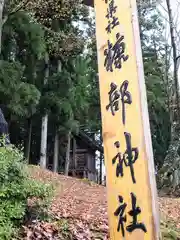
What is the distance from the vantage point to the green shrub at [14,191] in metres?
4.07

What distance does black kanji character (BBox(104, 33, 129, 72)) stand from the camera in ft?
9.20

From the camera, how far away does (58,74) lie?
16078 millimetres

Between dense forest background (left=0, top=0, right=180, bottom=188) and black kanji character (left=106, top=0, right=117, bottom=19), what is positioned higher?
dense forest background (left=0, top=0, right=180, bottom=188)

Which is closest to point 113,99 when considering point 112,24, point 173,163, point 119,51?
point 119,51

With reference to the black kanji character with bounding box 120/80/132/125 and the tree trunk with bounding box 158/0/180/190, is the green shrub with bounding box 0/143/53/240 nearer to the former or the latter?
the black kanji character with bounding box 120/80/132/125

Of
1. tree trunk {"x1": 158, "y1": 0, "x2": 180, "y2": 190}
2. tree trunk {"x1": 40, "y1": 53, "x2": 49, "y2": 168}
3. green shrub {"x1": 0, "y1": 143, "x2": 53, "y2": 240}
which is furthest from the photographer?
tree trunk {"x1": 40, "y1": 53, "x2": 49, "y2": 168}

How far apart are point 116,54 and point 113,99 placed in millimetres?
377

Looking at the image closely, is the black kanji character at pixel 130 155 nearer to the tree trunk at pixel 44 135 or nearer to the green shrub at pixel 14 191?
the green shrub at pixel 14 191

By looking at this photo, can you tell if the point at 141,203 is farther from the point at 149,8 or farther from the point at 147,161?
the point at 149,8

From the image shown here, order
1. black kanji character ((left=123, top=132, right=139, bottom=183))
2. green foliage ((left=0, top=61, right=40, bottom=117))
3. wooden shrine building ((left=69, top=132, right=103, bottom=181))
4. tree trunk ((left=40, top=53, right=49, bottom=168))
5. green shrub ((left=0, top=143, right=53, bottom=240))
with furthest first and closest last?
wooden shrine building ((left=69, top=132, right=103, bottom=181)), tree trunk ((left=40, top=53, right=49, bottom=168)), green foliage ((left=0, top=61, right=40, bottom=117)), green shrub ((left=0, top=143, right=53, bottom=240)), black kanji character ((left=123, top=132, right=139, bottom=183))

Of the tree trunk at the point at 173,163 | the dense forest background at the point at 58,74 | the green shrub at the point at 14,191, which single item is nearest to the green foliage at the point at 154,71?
the dense forest background at the point at 58,74

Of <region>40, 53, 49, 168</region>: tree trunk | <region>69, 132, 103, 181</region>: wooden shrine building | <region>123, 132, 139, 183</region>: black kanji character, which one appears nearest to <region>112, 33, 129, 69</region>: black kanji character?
<region>123, 132, 139, 183</region>: black kanji character

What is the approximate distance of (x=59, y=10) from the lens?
1418cm

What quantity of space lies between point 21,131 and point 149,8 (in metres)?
9.02
